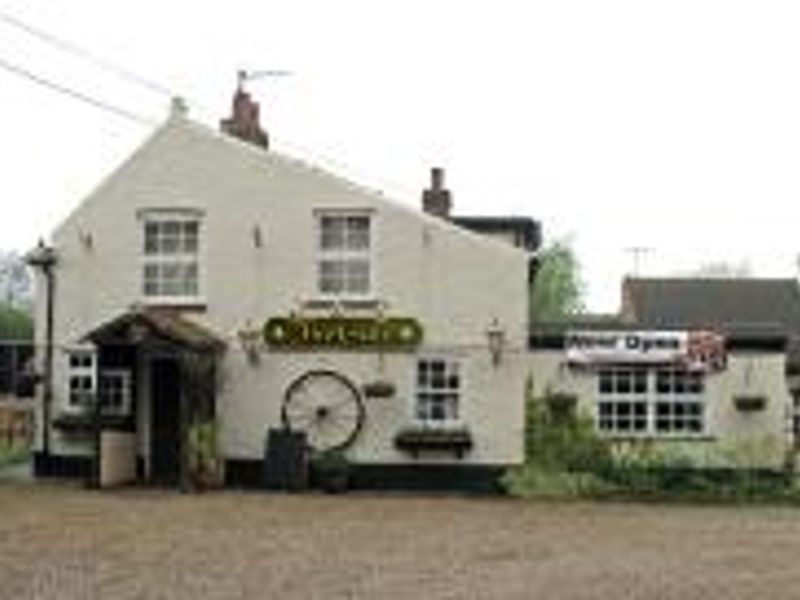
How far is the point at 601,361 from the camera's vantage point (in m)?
36.0

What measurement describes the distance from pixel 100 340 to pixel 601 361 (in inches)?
363

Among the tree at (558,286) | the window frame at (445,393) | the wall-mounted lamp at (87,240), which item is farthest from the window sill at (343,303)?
the tree at (558,286)

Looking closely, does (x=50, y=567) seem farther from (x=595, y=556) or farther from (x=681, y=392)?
(x=681, y=392)

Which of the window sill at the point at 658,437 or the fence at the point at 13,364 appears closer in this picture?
the window sill at the point at 658,437

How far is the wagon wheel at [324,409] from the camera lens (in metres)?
35.2

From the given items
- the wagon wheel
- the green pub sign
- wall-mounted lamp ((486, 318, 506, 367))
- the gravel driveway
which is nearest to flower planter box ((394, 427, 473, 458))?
the wagon wheel

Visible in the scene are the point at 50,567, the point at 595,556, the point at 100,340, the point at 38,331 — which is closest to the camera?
the point at 50,567

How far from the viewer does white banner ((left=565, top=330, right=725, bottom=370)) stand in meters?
35.6

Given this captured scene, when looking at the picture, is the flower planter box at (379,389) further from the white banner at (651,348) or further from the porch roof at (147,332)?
the white banner at (651,348)

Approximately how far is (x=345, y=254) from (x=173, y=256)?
3262mm

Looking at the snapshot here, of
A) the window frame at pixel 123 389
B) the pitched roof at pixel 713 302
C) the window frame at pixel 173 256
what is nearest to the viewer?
the window frame at pixel 123 389

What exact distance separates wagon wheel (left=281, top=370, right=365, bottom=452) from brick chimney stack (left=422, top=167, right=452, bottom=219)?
7.37 m

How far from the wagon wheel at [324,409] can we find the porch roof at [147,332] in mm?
1826

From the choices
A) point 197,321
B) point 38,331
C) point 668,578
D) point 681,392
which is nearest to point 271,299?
point 197,321
